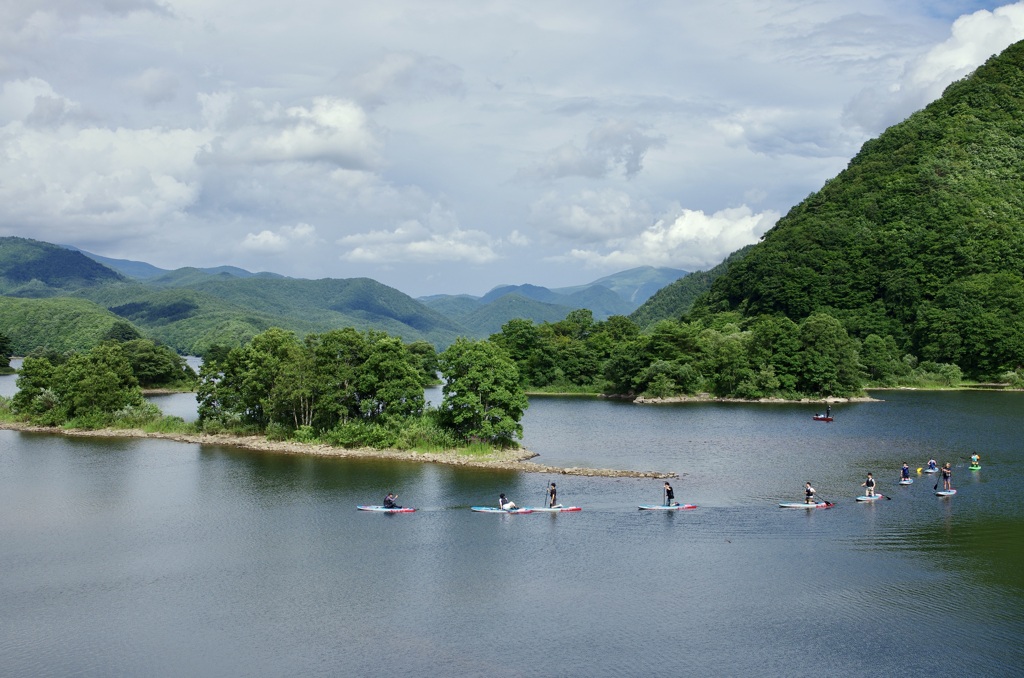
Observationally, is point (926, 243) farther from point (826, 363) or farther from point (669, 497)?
point (669, 497)

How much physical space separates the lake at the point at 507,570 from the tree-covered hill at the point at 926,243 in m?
69.1

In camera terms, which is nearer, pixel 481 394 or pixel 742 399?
pixel 481 394

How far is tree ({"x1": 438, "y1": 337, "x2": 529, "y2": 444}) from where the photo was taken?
61.9 m

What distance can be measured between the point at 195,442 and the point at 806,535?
54969 mm

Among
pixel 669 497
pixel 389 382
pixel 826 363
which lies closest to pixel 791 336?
pixel 826 363

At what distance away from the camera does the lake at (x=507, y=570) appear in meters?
26.9

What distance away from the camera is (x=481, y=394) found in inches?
2466

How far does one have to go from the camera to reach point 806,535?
40000mm

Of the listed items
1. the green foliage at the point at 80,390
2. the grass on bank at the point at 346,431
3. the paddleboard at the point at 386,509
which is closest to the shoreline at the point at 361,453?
the grass on bank at the point at 346,431

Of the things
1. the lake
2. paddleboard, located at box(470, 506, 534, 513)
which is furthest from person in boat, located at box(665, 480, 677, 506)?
paddleboard, located at box(470, 506, 534, 513)

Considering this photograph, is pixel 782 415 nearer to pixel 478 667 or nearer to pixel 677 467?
pixel 677 467

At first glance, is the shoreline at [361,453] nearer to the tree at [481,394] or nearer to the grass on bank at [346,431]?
the grass on bank at [346,431]

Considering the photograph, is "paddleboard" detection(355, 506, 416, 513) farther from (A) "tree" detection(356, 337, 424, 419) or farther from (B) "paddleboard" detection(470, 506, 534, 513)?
(A) "tree" detection(356, 337, 424, 419)

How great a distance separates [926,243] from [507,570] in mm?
132076
